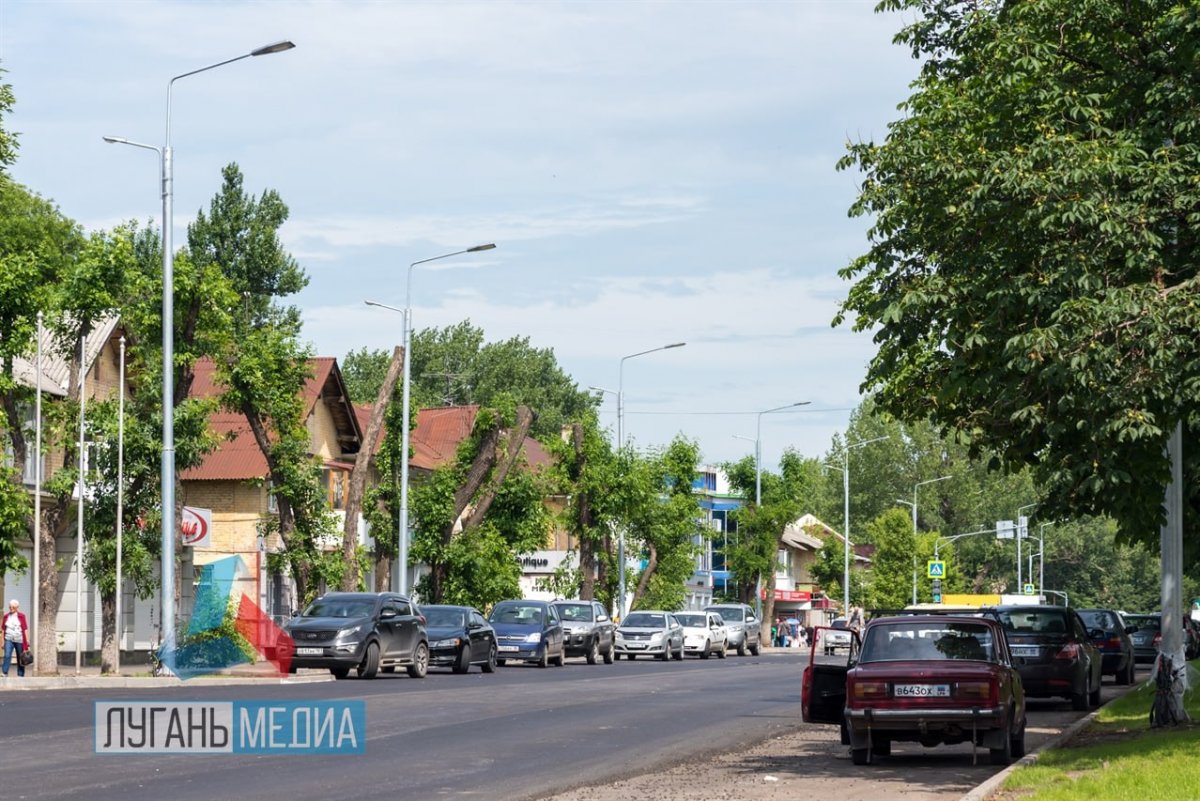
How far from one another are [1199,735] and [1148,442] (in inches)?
120

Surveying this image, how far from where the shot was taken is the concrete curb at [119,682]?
30.9 metres

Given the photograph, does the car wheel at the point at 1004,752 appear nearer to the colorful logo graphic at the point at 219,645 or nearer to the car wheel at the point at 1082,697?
the car wheel at the point at 1082,697

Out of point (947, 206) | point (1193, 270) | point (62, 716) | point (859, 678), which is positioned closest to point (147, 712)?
point (62, 716)

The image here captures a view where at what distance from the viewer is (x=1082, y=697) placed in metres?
27.0

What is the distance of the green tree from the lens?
1598cm

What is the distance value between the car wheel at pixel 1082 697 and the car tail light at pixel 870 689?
10451mm

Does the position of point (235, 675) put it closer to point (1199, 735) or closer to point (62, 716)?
point (62, 716)

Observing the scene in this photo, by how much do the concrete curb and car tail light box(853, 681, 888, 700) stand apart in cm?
1608

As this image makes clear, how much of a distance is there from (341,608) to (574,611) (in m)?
17.0

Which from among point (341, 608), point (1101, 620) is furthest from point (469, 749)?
point (1101, 620)

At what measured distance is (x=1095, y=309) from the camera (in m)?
15.8

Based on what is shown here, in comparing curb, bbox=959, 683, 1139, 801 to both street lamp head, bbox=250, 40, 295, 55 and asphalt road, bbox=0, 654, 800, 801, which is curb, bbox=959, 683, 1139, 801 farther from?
street lamp head, bbox=250, 40, 295, 55

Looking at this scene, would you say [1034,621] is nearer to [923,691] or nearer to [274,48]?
[923,691]

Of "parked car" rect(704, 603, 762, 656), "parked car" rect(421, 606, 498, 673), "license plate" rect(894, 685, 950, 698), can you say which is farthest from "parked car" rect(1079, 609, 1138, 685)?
"parked car" rect(704, 603, 762, 656)
